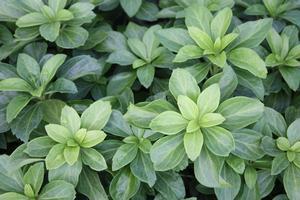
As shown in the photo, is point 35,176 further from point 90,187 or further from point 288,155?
point 288,155

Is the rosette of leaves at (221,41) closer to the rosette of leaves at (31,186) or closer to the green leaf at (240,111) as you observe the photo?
the green leaf at (240,111)

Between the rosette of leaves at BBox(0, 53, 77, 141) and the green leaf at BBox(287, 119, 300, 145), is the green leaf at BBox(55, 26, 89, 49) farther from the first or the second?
the green leaf at BBox(287, 119, 300, 145)

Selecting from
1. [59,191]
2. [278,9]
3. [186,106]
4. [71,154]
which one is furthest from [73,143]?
[278,9]

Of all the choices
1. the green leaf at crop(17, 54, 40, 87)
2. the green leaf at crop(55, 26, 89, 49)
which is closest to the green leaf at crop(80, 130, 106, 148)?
the green leaf at crop(17, 54, 40, 87)

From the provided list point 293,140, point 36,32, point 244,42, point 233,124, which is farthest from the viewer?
point 36,32

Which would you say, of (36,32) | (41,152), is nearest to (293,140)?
(41,152)

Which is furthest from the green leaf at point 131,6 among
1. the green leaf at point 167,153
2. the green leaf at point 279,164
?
the green leaf at point 279,164

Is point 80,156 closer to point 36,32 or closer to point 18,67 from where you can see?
point 18,67
